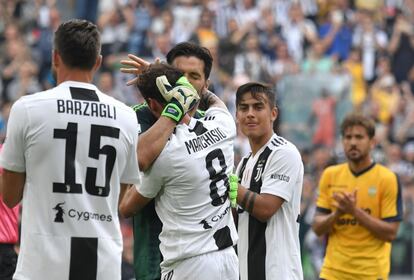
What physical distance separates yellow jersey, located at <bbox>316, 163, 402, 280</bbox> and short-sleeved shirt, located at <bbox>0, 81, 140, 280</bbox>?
3933 millimetres

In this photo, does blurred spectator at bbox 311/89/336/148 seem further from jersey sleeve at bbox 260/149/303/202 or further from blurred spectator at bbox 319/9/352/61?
jersey sleeve at bbox 260/149/303/202

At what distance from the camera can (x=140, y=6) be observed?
21891 mm

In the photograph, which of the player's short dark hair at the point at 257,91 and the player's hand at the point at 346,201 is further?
the player's hand at the point at 346,201

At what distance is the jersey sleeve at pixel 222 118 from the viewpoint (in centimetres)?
748

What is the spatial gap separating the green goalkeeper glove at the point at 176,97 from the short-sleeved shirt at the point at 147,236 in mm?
610

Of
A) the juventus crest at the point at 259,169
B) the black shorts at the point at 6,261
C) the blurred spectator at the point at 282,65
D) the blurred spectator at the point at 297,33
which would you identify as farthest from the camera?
the blurred spectator at the point at 297,33

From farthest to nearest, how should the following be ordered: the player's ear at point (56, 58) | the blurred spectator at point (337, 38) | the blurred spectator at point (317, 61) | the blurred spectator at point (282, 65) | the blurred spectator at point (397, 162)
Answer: the blurred spectator at point (337, 38)
the blurred spectator at point (317, 61)
the blurred spectator at point (282, 65)
the blurred spectator at point (397, 162)
the player's ear at point (56, 58)

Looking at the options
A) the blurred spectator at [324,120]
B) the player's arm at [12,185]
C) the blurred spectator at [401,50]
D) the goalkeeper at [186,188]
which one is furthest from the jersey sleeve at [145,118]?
the blurred spectator at [401,50]

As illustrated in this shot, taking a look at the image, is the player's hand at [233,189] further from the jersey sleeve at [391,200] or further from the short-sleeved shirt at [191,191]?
the jersey sleeve at [391,200]

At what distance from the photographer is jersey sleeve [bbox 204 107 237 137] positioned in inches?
294

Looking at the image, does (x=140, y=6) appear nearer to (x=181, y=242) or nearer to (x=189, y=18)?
(x=189, y=18)

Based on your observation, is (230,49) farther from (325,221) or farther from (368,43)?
(325,221)

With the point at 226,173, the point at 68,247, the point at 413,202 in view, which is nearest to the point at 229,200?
the point at 226,173

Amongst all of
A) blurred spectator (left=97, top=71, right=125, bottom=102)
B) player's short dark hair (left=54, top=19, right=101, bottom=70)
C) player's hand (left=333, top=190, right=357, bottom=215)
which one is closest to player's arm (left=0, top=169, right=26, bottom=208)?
player's short dark hair (left=54, top=19, right=101, bottom=70)
